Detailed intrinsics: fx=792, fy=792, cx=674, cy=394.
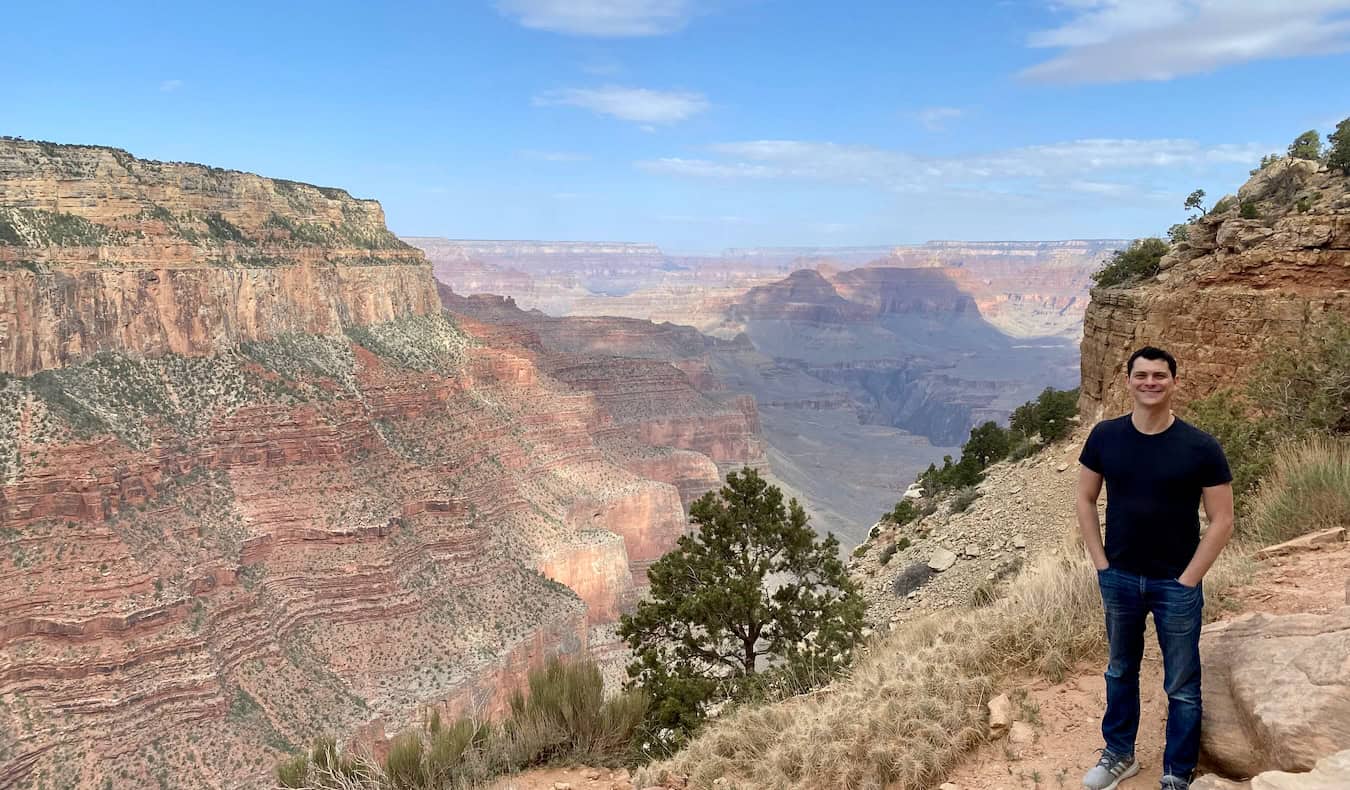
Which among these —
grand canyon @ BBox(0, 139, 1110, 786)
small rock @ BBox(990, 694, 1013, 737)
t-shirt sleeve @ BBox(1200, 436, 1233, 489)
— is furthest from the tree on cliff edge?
t-shirt sleeve @ BBox(1200, 436, 1233, 489)

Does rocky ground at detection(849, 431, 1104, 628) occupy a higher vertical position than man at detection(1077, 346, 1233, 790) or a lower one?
lower

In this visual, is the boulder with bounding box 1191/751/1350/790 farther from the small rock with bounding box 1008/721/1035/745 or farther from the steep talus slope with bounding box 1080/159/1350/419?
the steep talus slope with bounding box 1080/159/1350/419

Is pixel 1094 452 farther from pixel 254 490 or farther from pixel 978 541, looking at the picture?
pixel 254 490

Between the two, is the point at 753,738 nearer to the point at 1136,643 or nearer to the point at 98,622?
the point at 1136,643

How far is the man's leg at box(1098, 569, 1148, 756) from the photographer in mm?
4289

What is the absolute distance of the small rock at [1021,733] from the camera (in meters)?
4.97

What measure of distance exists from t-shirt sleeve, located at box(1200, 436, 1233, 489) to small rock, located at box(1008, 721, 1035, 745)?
198 centimetres

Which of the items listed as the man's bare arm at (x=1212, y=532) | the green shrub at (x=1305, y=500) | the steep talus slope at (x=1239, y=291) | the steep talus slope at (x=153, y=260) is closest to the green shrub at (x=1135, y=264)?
the steep talus slope at (x=1239, y=291)

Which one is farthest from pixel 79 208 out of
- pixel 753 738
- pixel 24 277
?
pixel 753 738

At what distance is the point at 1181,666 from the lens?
4.15 metres

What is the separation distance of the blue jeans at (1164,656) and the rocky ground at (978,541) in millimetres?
6651

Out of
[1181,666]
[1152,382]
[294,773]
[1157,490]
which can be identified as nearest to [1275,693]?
[1181,666]

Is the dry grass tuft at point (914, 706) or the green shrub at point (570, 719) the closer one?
the dry grass tuft at point (914, 706)

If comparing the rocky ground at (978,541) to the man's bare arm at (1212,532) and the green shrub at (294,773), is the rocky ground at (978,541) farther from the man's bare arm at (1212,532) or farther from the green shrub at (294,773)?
the green shrub at (294,773)
